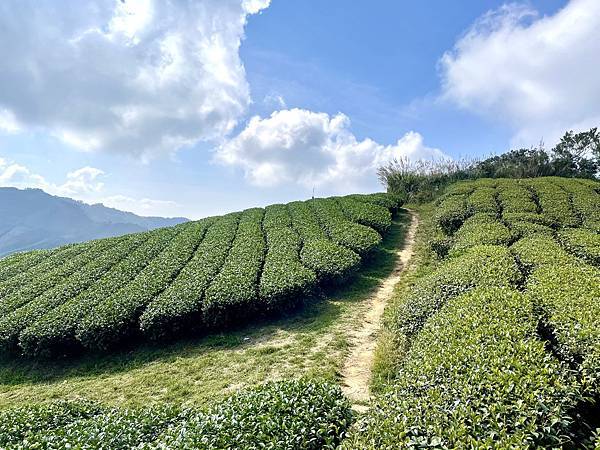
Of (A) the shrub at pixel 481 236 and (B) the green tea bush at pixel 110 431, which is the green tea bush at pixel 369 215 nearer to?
(A) the shrub at pixel 481 236

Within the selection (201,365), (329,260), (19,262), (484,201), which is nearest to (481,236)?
(329,260)


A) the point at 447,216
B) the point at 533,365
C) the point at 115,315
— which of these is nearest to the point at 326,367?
the point at 533,365

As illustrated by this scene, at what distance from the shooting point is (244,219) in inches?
891

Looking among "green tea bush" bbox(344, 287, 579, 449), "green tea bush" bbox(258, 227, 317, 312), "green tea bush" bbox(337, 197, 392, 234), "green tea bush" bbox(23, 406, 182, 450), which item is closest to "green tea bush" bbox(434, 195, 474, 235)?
"green tea bush" bbox(337, 197, 392, 234)

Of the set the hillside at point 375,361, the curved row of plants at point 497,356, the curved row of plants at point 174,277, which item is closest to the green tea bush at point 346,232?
the curved row of plants at point 174,277

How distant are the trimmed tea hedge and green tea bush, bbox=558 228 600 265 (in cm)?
921

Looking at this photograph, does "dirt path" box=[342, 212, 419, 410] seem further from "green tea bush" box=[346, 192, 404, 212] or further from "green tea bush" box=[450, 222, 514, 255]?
"green tea bush" box=[346, 192, 404, 212]

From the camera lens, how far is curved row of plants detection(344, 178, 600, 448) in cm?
366

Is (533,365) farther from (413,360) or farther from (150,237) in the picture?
(150,237)

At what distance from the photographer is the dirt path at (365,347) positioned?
709 cm

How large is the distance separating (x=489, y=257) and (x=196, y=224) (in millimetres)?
16980

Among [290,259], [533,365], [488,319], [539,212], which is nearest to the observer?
[533,365]

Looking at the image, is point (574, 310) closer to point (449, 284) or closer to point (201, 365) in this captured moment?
point (449, 284)

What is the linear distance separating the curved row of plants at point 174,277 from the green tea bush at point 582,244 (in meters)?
6.55
